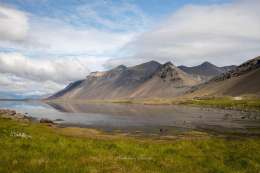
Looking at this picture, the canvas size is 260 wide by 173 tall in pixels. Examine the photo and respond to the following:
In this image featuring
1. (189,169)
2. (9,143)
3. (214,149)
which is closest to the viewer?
(189,169)

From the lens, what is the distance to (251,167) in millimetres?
19406

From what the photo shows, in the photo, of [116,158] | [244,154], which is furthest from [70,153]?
[244,154]

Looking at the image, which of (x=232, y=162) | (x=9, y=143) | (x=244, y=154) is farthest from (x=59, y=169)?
(x=244, y=154)

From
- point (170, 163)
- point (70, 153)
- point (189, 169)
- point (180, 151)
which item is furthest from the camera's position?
point (180, 151)

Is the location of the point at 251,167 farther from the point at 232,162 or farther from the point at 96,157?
the point at 96,157

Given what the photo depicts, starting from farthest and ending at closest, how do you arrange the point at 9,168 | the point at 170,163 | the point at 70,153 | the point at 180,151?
1. the point at 180,151
2. the point at 70,153
3. the point at 170,163
4. the point at 9,168

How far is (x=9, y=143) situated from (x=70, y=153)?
5820 millimetres

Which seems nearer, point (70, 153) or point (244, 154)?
point (70, 153)

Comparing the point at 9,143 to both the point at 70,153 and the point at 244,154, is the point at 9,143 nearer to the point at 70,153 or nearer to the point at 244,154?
the point at 70,153

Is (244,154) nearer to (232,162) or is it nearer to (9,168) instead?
(232,162)

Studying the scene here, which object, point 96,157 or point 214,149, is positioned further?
point 214,149

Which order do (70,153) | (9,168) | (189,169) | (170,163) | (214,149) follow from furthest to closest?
(214,149) → (70,153) → (170,163) → (189,169) → (9,168)

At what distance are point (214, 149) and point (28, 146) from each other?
17145mm

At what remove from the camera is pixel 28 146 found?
76.2 feet
